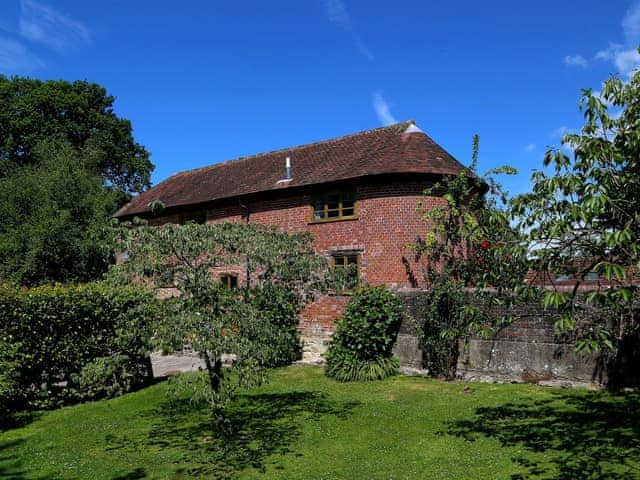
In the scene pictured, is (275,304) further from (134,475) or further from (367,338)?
(367,338)

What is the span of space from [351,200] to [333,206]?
81 centimetres

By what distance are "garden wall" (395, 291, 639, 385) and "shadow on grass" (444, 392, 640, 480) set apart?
0.65m

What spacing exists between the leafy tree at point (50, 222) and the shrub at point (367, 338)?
48.7 ft

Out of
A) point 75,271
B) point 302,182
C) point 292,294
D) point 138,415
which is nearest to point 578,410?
point 292,294

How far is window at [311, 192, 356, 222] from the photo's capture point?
17.2 metres

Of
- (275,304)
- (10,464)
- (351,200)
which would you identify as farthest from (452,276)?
(10,464)

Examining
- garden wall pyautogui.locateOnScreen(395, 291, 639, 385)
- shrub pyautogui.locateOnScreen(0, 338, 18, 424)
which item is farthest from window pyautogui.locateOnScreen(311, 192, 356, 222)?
shrub pyautogui.locateOnScreen(0, 338, 18, 424)

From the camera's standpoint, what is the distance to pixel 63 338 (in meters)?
11.1

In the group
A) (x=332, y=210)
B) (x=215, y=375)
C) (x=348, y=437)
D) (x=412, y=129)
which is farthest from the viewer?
(x=412, y=129)

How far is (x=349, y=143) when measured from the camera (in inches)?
802

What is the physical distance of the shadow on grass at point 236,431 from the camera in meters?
Result: 7.15

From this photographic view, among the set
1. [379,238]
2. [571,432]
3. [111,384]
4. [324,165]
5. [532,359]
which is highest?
[324,165]

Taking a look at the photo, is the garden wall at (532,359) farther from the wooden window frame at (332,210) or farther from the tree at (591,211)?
the tree at (591,211)

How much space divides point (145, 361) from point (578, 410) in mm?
10291
